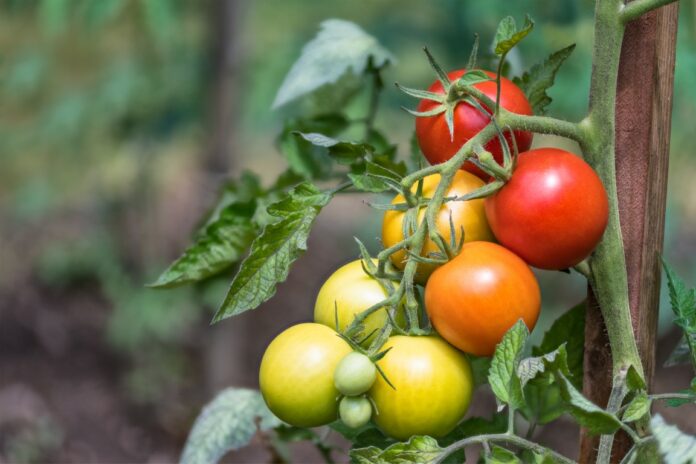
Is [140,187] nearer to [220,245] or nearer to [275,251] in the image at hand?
[220,245]

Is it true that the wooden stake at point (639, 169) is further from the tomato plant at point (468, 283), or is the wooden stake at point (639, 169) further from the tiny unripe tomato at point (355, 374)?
the tiny unripe tomato at point (355, 374)

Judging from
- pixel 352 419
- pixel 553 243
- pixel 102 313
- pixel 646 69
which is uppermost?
pixel 646 69

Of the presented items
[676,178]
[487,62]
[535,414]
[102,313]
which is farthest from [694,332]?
[102,313]

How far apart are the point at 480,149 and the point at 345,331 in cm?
15

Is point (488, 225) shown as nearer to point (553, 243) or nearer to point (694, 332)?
point (553, 243)

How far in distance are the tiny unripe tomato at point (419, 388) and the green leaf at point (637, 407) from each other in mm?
107

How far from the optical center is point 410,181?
1.84 feet

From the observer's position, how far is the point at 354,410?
542mm

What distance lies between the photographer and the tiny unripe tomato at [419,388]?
0.55 m

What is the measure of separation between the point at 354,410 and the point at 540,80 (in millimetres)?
310

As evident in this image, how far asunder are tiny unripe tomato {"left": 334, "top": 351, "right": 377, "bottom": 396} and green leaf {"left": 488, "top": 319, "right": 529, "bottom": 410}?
85 millimetres

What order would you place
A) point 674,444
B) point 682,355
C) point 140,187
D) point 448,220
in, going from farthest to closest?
1. point 140,187
2. point 682,355
3. point 448,220
4. point 674,444

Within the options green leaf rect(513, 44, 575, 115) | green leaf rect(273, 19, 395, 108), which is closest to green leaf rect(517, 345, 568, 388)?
green leaf rect(513, 44, 575, 115)

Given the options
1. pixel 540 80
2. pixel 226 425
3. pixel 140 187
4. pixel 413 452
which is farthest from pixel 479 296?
pixel 140 187
